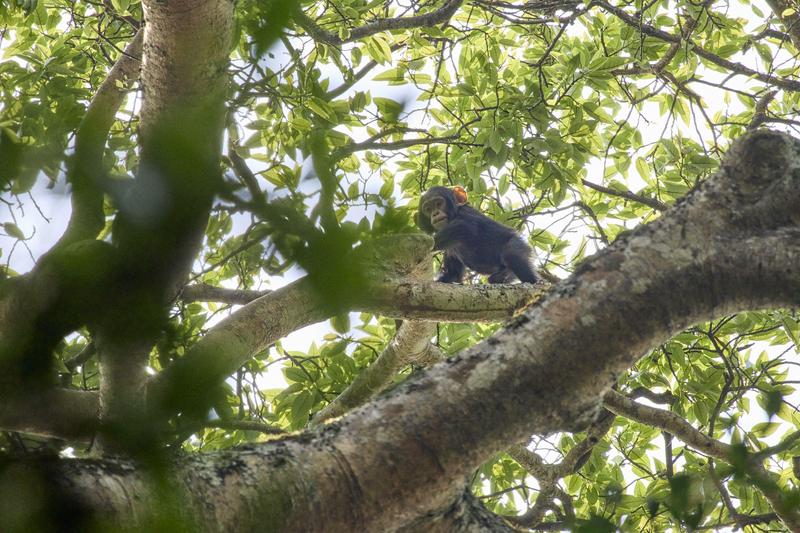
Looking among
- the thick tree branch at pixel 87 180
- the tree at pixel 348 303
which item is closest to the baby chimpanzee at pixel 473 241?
the tree at pixel 348 303

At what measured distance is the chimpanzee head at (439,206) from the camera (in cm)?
593

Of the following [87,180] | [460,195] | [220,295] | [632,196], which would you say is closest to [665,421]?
[632,196]

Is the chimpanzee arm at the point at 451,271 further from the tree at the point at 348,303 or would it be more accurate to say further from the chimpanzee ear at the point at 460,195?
the tree at the point at 348,303

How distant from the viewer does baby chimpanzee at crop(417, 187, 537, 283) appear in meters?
5.89

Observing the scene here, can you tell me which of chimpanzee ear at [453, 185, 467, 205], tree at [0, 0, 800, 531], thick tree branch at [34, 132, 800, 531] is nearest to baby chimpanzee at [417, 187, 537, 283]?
chimpanzee ear at [453, 185, 467, 205]

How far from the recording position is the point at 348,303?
660 mm

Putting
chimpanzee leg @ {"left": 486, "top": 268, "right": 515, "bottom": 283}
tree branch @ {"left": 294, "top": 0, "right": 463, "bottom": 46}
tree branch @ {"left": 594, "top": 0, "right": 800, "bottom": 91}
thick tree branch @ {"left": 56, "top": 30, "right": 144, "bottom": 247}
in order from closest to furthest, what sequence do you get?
thick tree branch @ {"left": 56, "top": 30, "right": 144, "bottom": 247} < tree branch @ {"left": 294, "top": 0, "right": 463, "bottom": 46} < tree branch @ {"left": 594, "top": 0, "right": 800, "bottom": 91} < chimpanzee leg @ {"left": 486, "top": 268, "right": 515, "bottom": 283}

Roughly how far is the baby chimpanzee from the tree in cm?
91

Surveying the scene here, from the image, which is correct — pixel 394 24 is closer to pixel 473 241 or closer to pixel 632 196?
pixel 632 196

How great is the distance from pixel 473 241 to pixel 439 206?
0.44 metres

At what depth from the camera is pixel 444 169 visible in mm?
5355

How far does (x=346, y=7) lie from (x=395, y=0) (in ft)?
1.54

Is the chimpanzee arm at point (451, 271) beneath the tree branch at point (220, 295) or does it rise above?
above

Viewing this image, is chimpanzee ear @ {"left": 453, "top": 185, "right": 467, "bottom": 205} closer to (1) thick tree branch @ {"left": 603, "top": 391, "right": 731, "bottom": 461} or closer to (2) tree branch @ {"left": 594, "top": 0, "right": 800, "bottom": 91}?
(2) tree branch @ {"left": 594, "top": 0, "right": 800, "bottom": 91}
